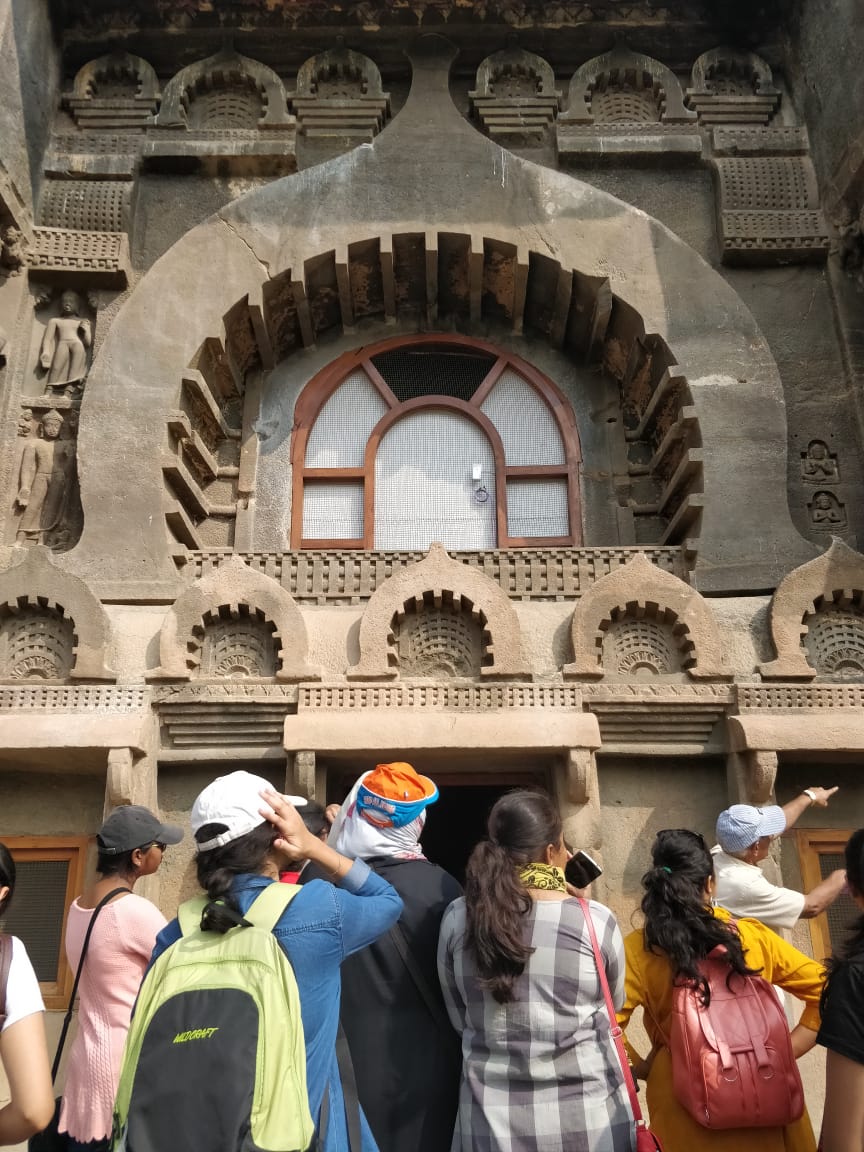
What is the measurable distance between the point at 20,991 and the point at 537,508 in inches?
261

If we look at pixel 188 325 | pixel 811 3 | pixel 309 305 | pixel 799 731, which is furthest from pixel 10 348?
pixel 811 3

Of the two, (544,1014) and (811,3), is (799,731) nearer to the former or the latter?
(544,1014)

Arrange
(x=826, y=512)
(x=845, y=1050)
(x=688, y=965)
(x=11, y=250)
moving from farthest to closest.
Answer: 1. (x=11, y=250)
2. (x=826, y=512)
3. (x=688, y=965)
4. (x=845, y=1050)

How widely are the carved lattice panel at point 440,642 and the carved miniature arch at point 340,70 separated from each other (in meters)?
6.05

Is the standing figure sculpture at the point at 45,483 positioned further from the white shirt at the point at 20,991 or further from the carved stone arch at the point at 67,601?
the white shirt at the point at 20,991

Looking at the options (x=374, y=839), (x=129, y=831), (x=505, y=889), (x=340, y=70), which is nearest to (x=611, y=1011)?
(x=505, y=889)

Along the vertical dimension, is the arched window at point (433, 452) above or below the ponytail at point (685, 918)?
above

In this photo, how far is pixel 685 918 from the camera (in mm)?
2926

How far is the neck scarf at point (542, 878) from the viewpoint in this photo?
2832 mm

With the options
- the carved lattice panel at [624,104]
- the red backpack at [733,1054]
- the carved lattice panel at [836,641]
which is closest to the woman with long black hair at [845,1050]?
the red backpack at [733,1054]

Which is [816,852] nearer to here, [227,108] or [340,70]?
[340,70]

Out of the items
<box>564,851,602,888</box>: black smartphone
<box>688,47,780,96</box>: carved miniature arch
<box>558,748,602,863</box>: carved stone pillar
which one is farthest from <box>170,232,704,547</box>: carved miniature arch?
<box>564,851,602,888</box>: black smartphone

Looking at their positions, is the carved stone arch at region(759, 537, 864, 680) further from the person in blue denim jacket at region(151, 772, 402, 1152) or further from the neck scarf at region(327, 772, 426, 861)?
the person in blue denim jacket at region(151, 772, 402, 1152)

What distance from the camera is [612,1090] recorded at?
2.71 meters
